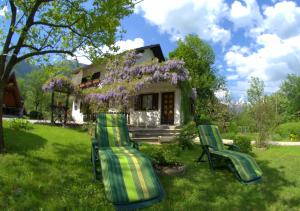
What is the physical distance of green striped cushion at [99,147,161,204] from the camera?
434cm

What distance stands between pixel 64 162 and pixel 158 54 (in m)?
17.3

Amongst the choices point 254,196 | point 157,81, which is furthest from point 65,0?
point 157,81

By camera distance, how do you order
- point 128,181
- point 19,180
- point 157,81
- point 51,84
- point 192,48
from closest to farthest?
point 128,181, point 19,180, point 157,81, point 51,84, point 192,48

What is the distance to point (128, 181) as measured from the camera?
15.1ft

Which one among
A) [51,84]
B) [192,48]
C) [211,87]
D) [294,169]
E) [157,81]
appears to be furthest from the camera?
[192,48]

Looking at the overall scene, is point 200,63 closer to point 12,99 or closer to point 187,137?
point 12,99

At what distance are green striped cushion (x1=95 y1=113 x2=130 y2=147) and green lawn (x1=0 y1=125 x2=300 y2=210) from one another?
2.19 feet

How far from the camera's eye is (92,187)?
5152mm

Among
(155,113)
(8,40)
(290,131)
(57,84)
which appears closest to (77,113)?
(57,84)

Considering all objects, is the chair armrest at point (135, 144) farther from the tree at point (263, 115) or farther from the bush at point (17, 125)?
the tree at point (263, 115)

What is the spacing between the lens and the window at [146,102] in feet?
59.3

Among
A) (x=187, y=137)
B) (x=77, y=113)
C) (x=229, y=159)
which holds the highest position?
(x=77, y=113)

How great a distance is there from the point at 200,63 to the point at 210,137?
25035 mm

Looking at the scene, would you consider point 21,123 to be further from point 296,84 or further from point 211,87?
point 296,84
